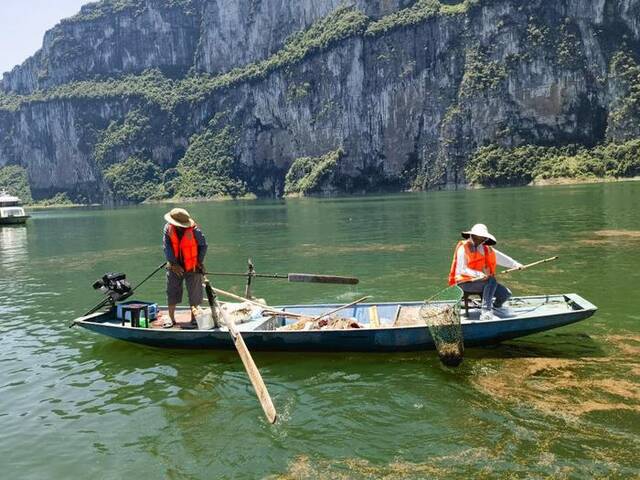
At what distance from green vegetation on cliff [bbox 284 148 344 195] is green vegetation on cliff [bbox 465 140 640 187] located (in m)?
42.0

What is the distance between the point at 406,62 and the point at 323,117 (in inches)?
1223

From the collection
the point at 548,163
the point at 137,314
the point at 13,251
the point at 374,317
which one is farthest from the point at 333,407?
the point at 548,163

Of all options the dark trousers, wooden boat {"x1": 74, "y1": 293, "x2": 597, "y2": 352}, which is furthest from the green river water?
the dark trousers

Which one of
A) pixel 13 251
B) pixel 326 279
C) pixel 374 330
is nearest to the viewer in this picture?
pixel 374 330

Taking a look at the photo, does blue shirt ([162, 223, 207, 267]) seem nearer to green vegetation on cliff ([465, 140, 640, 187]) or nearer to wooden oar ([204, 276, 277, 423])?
wooden oar ([204, 276, 277, 423])

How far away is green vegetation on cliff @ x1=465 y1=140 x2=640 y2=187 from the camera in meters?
122

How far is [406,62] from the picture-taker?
172m

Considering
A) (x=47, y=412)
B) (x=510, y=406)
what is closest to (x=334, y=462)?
(x=510, y=406)

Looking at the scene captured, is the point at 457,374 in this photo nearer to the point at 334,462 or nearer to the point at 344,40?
the point at 334,462

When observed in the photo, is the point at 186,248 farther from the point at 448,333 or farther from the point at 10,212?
the point at 10,212

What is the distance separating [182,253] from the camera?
13352 millimetres

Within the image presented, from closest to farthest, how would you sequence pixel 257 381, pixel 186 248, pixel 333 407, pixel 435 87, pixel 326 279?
pixel 257 381
pixel 333 407
pixel 186 248
pixel 326 279
pixel 435 87

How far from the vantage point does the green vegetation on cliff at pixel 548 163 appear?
122375 millimetres

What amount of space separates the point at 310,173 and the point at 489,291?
6686 inches
